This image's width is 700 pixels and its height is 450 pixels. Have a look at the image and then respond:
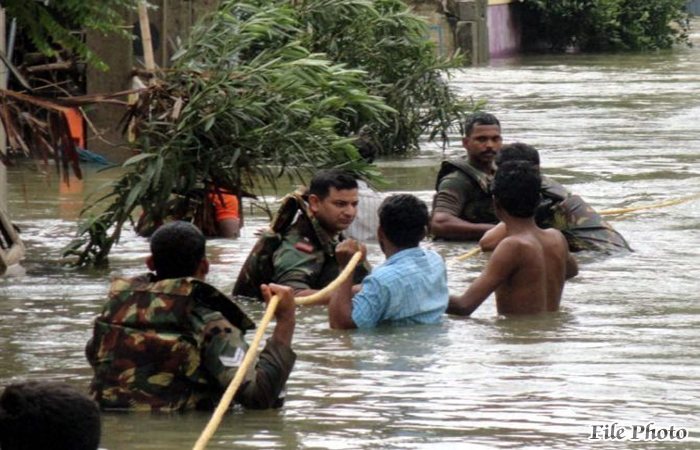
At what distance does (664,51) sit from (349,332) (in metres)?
30.2

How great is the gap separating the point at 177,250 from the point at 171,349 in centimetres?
39

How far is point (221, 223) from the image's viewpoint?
12.1 m

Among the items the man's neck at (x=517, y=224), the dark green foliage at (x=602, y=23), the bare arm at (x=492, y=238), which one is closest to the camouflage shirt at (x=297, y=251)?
the man's neck at (x=517, y=224)

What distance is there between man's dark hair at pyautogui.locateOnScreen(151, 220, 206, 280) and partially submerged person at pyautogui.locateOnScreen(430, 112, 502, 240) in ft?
18.7

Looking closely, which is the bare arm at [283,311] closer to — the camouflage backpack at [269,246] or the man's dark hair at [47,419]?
the camouflage backpack at [269,246]

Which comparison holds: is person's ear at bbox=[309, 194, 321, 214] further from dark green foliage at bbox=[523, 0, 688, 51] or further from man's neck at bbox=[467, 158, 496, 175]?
dark green foliage at bbox=[523, 0, 688, 51]

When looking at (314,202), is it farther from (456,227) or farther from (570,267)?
(456,227)

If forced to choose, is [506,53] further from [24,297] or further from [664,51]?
[24,297]

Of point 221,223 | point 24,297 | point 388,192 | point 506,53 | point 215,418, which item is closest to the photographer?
point 215,418

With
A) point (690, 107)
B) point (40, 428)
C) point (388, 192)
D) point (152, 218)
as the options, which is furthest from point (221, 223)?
point (690, 107)

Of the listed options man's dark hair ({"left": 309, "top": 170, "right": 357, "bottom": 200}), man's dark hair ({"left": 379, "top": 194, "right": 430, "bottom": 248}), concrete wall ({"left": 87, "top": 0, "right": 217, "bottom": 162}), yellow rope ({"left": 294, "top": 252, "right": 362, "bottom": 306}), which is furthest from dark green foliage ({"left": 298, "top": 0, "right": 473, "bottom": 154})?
yellow rope ({"left": 294, "top": 252, "right": 362, "bottom": 306})

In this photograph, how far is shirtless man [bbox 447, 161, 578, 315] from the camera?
8.70 meters

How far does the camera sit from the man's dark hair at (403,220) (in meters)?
8.29

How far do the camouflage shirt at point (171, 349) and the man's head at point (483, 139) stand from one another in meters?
5.53
